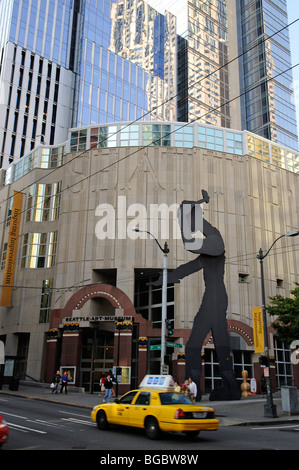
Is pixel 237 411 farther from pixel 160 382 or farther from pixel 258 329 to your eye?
pixel 160 382

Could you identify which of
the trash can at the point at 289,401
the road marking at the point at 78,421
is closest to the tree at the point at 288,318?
the trash can at the point at 289,401

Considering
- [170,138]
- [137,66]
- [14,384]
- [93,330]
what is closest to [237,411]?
[14,384]

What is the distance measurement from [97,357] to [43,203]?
18177 millimetres

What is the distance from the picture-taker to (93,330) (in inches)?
1533

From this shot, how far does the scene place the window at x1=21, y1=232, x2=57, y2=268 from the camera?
46.2 m

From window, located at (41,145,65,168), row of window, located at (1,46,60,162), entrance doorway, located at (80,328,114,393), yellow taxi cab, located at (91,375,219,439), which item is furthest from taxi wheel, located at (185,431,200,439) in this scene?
row of window, located at (1,46,60,162)

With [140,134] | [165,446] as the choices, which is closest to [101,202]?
[140,134]

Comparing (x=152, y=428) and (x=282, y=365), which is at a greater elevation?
(x=282, y=365)

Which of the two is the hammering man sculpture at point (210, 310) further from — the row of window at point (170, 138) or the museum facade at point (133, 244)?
the row of window at point (170, 138)

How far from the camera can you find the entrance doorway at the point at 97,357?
41656 mm

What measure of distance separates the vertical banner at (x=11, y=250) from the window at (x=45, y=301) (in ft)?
14.7

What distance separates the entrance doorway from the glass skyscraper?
46451 millimetres

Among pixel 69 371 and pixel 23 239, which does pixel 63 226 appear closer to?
pixel 23 239
